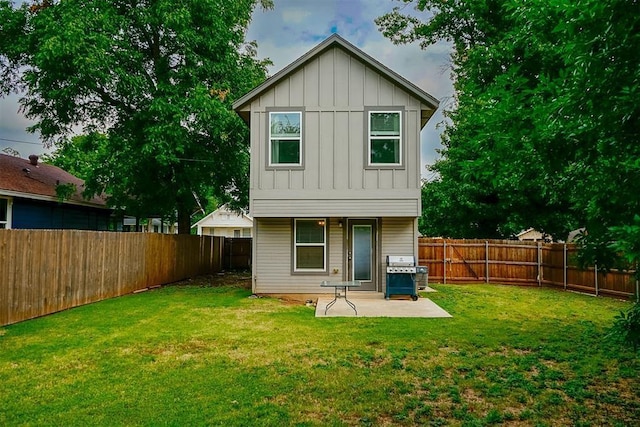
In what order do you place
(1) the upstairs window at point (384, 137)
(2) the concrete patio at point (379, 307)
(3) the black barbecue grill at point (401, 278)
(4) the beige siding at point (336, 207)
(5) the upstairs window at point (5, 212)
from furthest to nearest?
1. (5) the upstairs window at point (5, 212)
2. (1) the upstairs window at point (384, 137)
3. (4) the beige siding at point (336, 207)
4. (3) the black barbecue grill at point (401, 278)
5. (2) the concrete patio at point (379, 307)

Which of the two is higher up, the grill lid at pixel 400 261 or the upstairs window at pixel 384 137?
the upstairs window at pixel 384 137

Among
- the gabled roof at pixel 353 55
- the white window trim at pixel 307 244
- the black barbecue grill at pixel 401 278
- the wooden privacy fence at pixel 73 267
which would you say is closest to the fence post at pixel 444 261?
the black barbecue grill at pixel 401 278

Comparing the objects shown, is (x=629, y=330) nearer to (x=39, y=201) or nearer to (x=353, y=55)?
(x=353, y=55)

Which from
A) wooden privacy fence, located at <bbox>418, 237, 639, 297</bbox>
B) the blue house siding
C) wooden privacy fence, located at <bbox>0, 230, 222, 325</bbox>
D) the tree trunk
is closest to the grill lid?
wooden privacy fence, located at <bbox>418, 237, 639, 297</bbox>

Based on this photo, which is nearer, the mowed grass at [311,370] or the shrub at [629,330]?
the shrub at [629,330]

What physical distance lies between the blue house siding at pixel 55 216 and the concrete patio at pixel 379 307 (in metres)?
10.8

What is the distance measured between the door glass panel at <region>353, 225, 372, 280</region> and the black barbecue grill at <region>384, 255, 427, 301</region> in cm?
90

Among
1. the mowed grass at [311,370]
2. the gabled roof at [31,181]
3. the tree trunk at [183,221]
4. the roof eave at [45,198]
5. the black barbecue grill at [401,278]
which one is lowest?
the mowed grass at [311,370]

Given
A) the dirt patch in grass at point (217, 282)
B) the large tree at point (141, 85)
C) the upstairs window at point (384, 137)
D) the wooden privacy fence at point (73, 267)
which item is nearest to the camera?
the wooden privacy fence at point (73, 267)

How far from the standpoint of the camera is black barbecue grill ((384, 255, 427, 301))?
10945 millimetres

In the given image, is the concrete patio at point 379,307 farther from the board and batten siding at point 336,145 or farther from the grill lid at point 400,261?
the board and batten siding at point 336,145

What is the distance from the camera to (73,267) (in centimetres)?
991

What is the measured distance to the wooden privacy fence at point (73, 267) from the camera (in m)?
8.14

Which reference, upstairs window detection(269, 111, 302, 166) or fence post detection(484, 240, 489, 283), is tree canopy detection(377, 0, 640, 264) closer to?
upstairs window detection(269, 111, 302, 166)
